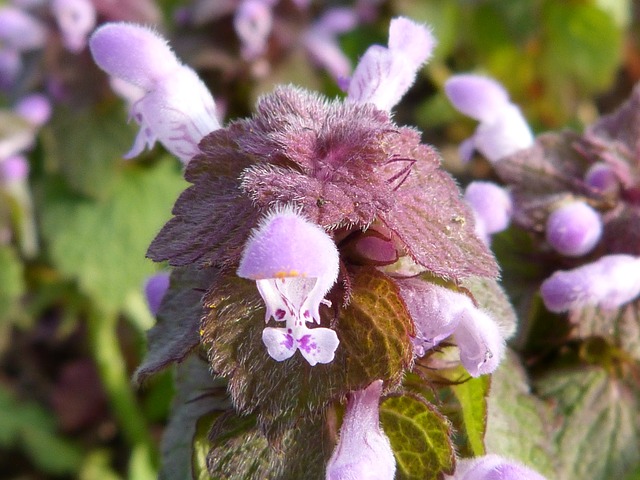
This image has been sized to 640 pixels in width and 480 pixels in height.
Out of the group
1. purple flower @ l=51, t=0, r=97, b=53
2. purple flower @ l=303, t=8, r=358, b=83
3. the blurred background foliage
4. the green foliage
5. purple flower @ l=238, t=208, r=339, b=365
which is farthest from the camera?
purple flower @ l=303, t=8, r=358, b=83

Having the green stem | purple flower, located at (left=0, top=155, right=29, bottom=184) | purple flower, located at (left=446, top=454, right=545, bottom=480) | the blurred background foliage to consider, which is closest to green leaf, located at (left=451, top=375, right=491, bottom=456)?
purple flower, located at (left=446, top=454, right=545, bottom=480)

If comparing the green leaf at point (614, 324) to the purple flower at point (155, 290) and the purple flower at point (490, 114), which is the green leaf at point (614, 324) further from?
the purple flower at point (155, 290)

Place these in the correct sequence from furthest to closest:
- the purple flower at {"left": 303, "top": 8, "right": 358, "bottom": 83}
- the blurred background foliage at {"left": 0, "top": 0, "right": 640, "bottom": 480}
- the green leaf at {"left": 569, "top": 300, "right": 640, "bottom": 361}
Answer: the purple flower at {"left": 303, "top": 8, "right": 358, "bottom": 83}
the blurred background foliage at {"left": 0, "top": 0, "right": 640, "bottom": 480}
the green leaf at {"left": 569, "top": 300, "right": 640, "bottom": 361}

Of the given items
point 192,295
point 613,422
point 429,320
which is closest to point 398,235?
point 429,320

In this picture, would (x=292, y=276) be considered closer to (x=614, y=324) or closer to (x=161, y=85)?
(x=161, y=85)

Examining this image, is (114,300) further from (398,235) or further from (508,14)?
(508,14)

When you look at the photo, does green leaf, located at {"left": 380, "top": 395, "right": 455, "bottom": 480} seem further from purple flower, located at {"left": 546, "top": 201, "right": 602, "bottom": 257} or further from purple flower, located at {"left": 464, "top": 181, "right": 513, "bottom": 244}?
purple flower, located at {"left": 546, "top": 201, "right": 602, "bottom": 257}
